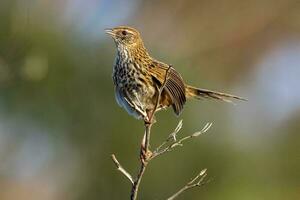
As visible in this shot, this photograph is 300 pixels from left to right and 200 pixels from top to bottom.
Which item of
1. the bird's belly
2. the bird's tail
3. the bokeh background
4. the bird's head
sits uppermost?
the bird's head

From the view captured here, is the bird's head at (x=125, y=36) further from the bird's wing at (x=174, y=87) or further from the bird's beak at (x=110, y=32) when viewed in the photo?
the bird's wing at (x=174, y=87)

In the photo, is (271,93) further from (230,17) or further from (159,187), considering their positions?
(230,17)

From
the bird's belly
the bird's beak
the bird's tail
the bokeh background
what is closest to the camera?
the bird's belly

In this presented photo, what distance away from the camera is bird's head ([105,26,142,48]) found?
17.9 feet

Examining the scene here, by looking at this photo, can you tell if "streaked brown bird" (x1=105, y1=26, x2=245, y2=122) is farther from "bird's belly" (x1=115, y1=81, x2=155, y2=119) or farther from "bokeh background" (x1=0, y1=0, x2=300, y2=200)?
"bokeh background" (x1=0, y1=0, x2=300, y2=200)

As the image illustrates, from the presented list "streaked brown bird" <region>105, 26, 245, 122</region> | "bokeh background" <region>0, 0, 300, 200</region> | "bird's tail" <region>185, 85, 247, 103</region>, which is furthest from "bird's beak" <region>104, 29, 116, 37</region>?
"bokeh background" <region>0, 0, 300, 200</region>

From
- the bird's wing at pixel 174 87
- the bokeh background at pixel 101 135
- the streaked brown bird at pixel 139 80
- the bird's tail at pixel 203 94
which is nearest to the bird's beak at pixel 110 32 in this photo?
the streaked brown bird at pixel 139 80

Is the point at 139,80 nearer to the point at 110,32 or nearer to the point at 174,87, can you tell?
the point at 174,87

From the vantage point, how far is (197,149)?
14.3m

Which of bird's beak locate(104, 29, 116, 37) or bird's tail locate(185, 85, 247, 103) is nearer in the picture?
bird's beak locate(104, 29, 116, 37)

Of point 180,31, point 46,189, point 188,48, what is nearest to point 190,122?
point 46,189

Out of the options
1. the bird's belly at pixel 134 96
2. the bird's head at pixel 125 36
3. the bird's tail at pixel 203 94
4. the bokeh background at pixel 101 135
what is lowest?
the bokeh background at pixel 101 135

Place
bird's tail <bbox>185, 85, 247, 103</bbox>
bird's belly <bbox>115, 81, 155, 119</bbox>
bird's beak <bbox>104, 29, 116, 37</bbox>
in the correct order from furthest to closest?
bird's tail <bbox>185, 85, 247, 103</bbox> → bird's beak <bbox>104, 29, 116, 37</bbox> → bird's belly <bbox>115, 81, 155, 119</bbox>

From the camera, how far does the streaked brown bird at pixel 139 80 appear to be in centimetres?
510
